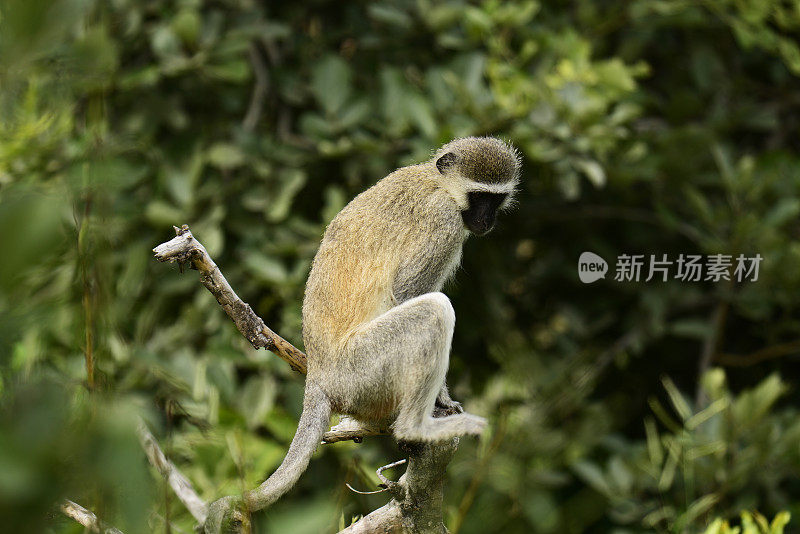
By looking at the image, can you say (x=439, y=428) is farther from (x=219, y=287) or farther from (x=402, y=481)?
(x=219, y=287)

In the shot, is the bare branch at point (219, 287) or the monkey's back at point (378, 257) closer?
the bare branch at point (219, 287)

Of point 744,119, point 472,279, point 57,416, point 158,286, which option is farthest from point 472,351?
point 57,416

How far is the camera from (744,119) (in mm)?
5352

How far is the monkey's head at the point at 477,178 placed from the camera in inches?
137

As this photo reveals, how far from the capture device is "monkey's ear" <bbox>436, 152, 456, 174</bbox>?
11.5 ft

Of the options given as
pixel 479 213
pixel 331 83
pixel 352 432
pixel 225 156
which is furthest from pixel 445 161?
pixel 225 156

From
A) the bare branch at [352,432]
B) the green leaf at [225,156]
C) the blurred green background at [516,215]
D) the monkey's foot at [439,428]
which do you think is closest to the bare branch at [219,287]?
the bare branch at [352,432]

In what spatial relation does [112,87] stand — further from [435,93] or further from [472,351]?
[472,351]

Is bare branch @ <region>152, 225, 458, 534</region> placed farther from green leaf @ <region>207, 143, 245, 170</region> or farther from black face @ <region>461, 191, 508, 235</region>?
green leaf @ <region>207, 143, 245, 170</region>

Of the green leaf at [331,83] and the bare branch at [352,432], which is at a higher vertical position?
the green leaf at [331,83]

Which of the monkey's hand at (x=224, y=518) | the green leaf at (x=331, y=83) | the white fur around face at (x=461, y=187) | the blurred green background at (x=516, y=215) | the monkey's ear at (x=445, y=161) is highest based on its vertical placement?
the monkey's hand at (x=224, y=518)

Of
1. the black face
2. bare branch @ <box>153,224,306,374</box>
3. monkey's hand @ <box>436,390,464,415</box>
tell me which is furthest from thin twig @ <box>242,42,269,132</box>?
monkey's hand @ <box>436,390,464,415</box>

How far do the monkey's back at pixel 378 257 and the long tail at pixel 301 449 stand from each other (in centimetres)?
19

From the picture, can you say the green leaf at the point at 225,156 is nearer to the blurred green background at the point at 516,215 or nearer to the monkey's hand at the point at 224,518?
the blurred green background at the point at 516,215
